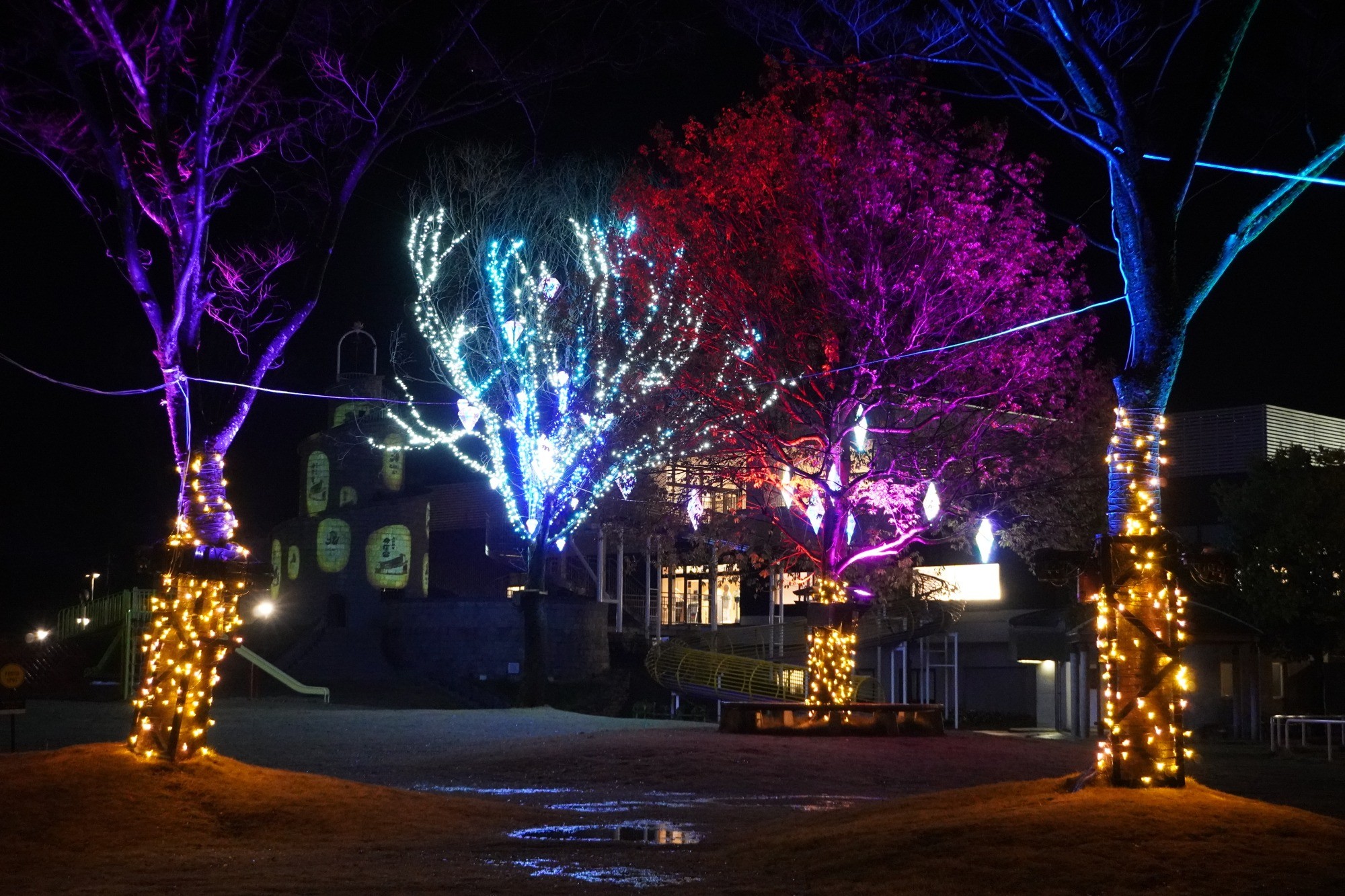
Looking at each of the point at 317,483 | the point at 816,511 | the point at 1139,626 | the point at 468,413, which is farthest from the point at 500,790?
the point at 317,483

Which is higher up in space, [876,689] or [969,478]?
[969,478]

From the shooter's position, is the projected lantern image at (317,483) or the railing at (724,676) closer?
the railing at (724,676)

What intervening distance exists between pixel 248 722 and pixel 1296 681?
24201mm

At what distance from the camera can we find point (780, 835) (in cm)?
1020

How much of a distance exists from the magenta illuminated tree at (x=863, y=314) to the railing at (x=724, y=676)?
8532mm

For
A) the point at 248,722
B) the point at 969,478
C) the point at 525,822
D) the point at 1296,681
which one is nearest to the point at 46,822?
the point at 525,822

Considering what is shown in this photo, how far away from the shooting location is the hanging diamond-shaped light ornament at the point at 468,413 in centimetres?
2697

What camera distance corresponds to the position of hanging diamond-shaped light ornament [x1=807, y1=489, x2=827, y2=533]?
2181 centimetres

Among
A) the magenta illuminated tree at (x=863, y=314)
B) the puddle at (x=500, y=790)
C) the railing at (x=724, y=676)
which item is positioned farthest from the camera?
the railing at (x=724, y=676)

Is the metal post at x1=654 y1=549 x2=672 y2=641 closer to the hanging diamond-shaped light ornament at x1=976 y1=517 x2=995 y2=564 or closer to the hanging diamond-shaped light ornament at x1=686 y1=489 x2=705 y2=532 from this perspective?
the hanging diamond-shaped light ornament at x1=976 y1=517 x2=995 y2=564

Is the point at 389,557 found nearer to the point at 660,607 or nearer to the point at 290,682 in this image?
the point at 290,682

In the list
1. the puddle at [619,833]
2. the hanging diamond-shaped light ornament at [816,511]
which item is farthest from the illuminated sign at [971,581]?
the puddle at [619,833]

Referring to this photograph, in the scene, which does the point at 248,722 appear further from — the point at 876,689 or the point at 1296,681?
the point at 1296,681

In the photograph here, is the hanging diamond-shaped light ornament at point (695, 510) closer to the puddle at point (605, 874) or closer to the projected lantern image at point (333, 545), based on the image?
the puddle at point (605, 874)
